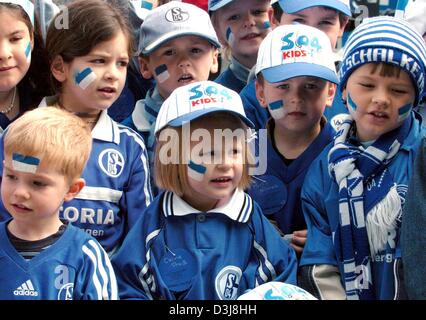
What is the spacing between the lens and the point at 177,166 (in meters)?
3.62

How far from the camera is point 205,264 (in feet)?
11.5

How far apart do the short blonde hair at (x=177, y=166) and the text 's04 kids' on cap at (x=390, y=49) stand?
0.47 meters

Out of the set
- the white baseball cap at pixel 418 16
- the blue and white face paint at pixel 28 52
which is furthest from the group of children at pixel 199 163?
the white baseball cap at pixel 418 16

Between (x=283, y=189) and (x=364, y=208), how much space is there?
0.39 meters

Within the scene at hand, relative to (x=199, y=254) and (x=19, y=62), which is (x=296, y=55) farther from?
(x=19, y=62)

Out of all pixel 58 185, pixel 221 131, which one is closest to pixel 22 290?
pixel 58 185

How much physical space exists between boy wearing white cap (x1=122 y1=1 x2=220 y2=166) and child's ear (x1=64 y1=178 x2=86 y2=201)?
0.75m

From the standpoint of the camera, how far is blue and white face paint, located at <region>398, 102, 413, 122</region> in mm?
3621

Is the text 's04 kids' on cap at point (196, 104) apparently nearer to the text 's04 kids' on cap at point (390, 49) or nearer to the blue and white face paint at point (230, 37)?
the text 's04 kids' on cap at point (390, 49)

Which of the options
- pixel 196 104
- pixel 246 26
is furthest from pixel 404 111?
pixel 246 26

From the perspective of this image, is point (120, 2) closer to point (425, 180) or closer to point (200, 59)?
point (200, 59)

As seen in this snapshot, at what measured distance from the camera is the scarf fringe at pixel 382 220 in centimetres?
355

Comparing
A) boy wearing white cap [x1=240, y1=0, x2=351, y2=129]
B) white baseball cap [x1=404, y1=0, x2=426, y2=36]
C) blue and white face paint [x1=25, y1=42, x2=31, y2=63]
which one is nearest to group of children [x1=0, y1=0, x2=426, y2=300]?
blue and white face paint [x1=25, y1=42, x2=31, y2=63]
